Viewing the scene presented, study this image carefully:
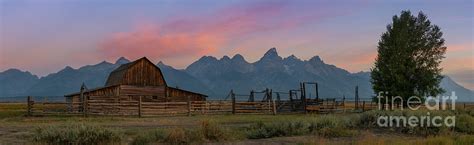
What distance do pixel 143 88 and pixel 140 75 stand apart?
1.67 m

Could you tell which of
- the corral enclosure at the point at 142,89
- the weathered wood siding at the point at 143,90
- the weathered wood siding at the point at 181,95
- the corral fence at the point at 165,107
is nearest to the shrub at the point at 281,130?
the corral fence at the point at 165,107

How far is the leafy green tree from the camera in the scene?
3747cm

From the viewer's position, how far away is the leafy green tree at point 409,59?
123ft

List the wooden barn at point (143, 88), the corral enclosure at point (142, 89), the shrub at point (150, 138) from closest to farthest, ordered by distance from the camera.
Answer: the shrub at point (150, 138)
the corral enclosure at point (142, 89)
the wooden barn at point (143, 88)

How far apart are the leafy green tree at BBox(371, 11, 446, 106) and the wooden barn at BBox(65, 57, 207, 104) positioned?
16448mm

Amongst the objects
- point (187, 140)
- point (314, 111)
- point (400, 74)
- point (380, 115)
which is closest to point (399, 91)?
point (400, 74)

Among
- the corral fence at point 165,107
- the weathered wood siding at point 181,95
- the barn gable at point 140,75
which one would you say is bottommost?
the corral fence at point 165,107

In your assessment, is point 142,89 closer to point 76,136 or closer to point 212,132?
point 212,132

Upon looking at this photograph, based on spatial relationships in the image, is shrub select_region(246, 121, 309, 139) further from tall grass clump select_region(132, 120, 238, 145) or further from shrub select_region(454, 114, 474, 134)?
shrub select_region(454, 114, 474, 134)

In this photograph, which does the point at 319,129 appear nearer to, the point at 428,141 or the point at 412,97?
the point at 428,141

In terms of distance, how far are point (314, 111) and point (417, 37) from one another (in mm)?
10616

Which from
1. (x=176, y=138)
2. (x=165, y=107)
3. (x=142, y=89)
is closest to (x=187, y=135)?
(x=176, y=138)

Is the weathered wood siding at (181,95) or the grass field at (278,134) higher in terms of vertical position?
the weathered wood siding at (181,95)

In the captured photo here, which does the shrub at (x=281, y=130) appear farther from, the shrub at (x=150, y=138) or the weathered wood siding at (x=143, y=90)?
the weathered wood siding at (x=143, y=90)
